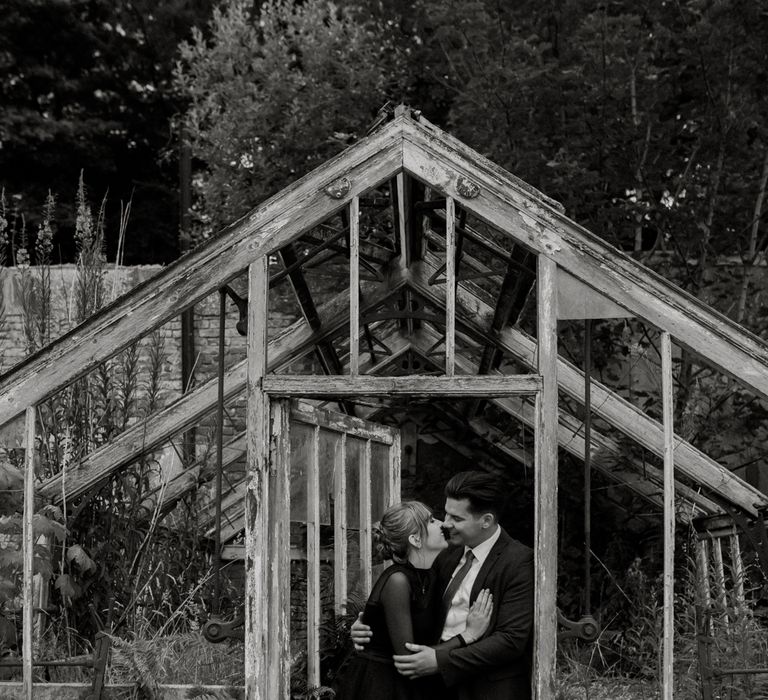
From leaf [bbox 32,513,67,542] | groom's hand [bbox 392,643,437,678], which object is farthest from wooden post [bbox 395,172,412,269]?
leaf [bbox 32,513,67,542]

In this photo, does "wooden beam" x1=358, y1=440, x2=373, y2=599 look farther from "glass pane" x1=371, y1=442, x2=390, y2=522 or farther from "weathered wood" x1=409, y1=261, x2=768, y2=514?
"weathered wood" x1=409, y1=261, x2=768, y2=514

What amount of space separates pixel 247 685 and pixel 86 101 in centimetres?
1317

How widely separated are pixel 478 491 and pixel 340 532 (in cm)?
156

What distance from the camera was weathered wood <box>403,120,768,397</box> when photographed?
4.85 metres

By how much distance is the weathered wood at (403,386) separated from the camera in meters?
4.85

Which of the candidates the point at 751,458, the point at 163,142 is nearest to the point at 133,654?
the point at 751,458

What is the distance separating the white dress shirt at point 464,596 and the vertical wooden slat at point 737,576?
212 cm

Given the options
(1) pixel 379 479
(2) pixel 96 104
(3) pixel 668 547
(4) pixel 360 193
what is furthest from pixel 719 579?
(2) pixel 96 104

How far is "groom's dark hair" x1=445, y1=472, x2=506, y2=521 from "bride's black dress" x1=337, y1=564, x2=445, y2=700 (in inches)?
17.5

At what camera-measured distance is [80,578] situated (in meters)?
6.13

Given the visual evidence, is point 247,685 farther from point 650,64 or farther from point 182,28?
point 182,28


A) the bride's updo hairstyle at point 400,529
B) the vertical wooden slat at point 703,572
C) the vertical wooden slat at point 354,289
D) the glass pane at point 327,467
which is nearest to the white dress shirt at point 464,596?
the bride's updo hairstyle at point 400,529

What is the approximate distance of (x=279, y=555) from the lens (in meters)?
5.11

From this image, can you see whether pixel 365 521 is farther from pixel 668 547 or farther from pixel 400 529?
pixel 668 547
